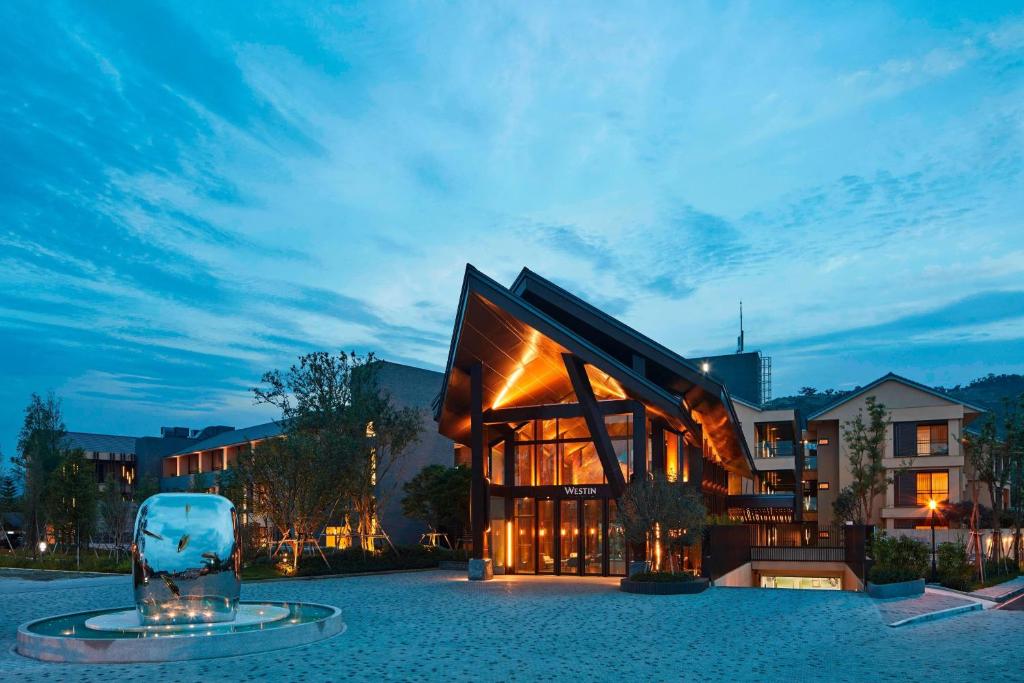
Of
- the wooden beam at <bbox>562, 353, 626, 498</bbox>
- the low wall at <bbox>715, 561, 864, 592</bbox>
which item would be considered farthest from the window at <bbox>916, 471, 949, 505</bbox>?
the wooden beam at <bbox>562, 353, 626, 498</bbox>

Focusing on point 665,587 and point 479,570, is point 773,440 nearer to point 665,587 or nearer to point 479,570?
point 479,570

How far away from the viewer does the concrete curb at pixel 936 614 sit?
19.5 m

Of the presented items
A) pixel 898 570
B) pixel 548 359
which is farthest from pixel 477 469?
pixel 898 570

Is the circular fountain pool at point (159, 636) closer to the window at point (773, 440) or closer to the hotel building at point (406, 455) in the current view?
the hotel building at point (406, 455)

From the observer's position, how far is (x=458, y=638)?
55.0 ft

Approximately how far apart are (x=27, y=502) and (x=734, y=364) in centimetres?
5110

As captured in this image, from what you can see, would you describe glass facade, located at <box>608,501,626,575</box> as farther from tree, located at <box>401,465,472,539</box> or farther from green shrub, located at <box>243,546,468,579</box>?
tree, located at <box>401,465,472,539</box>

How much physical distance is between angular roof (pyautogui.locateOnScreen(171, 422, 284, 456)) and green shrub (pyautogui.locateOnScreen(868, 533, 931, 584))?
4098 centimetres

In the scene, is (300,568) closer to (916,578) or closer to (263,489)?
(263,489)

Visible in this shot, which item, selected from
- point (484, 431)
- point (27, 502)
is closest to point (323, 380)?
point (484, 431)

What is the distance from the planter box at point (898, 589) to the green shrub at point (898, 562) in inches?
12.6

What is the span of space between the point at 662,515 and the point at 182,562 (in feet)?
51.4

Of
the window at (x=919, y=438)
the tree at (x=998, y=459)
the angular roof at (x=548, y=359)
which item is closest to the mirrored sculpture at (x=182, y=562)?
the angular roof at (x=548, y=359)

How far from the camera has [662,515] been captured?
2770cm
